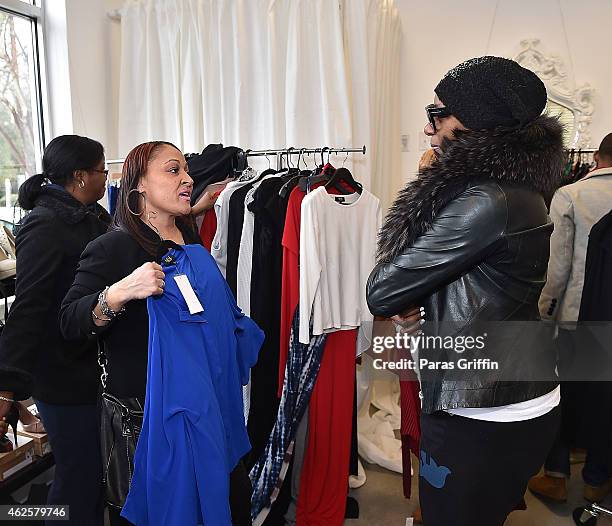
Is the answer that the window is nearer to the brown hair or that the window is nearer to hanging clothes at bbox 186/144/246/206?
hanging clothes at bbox 186/144/246/206

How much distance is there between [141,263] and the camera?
133 cm

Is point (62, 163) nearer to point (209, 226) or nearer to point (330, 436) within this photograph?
point (209, 226)

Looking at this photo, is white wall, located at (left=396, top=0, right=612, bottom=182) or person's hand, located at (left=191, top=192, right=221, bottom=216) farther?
white wall, located at (left=396, top=0, right=612, bottom=182)

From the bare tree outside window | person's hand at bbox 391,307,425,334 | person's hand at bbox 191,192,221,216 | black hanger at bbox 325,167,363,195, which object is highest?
the bare tree outside window

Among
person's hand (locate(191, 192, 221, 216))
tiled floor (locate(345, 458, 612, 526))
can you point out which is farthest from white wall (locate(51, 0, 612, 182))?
tiled floor (locate(345, 458, 612, 526))

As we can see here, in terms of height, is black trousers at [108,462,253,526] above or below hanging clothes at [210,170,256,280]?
below

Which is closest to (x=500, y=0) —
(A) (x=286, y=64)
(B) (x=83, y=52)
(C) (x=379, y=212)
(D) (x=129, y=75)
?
(A) (x=286, y=64)

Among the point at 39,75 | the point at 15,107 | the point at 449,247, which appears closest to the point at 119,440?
the point at 449,247

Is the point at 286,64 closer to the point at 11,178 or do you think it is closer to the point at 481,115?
the point at 11,178

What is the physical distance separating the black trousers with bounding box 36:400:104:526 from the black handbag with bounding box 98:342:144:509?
32cm

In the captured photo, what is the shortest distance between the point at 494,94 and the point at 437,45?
254 centimetres

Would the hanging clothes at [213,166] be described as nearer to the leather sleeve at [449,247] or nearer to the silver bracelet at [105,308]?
the silver bracelet at [105,308]

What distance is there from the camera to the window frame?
2760 millimetres

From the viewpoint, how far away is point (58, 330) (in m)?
1.61
